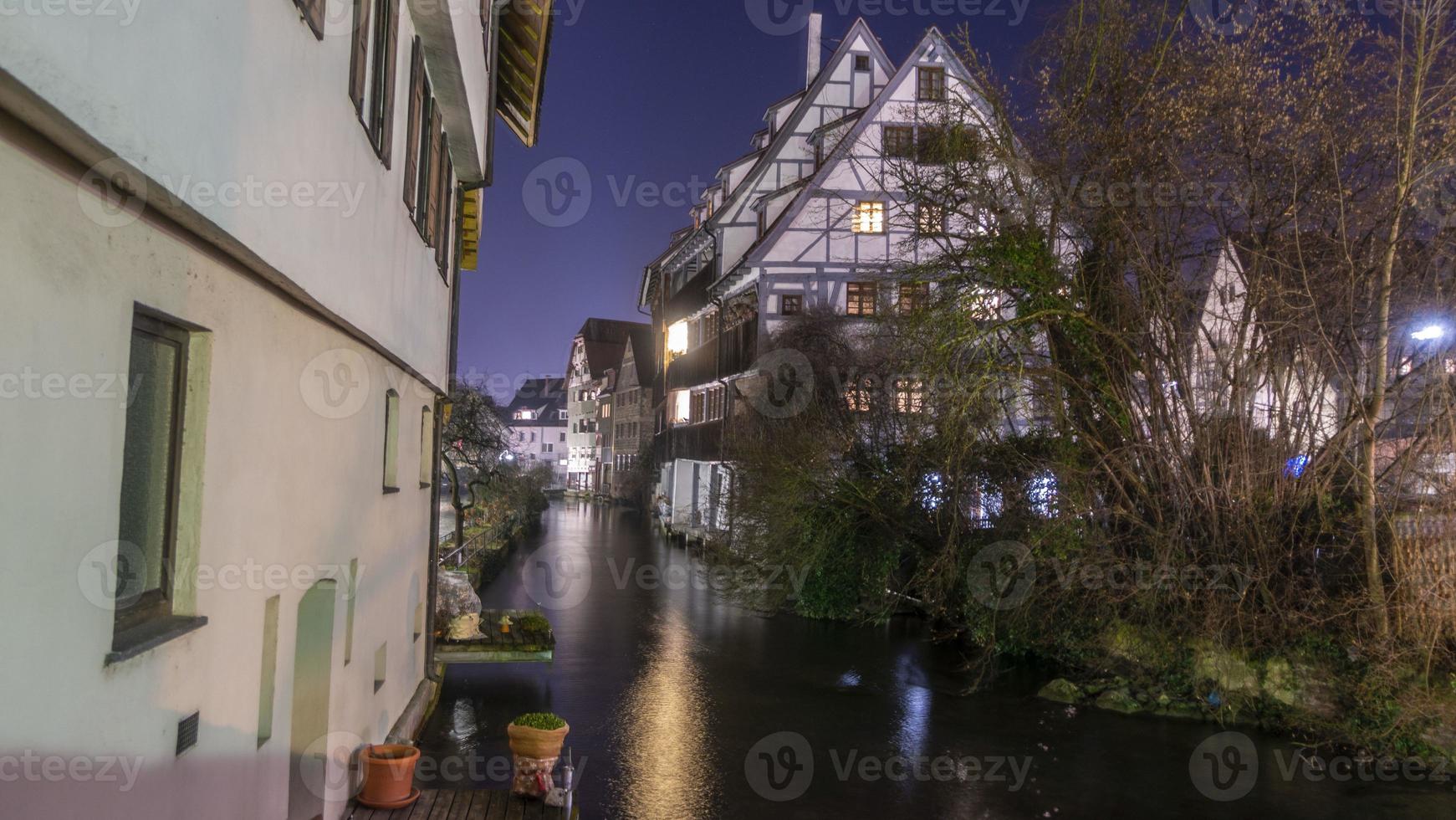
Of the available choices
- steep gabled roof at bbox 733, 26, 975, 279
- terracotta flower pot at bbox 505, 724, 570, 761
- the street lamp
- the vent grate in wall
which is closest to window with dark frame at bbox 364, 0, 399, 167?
the vent grate in wall

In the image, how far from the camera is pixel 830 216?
3050 centimetres

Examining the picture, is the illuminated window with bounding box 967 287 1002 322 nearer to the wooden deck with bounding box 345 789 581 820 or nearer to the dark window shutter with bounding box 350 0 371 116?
the wooden deck with bounding box 345 789 581 820

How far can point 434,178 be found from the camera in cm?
1131

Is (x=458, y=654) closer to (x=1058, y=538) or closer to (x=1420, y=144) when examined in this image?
(x=1058, y=538)

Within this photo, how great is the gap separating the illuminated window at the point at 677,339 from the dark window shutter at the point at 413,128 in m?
32.3

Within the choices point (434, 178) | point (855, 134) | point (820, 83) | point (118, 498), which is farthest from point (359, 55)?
point (820, 83)

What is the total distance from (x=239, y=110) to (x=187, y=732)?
84.8 inches

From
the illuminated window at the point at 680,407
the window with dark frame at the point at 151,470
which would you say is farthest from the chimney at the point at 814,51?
the window with dark frame at the point at 151,470

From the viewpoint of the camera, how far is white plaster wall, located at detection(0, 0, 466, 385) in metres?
2.61

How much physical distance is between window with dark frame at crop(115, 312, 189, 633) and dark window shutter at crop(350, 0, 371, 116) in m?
2.81

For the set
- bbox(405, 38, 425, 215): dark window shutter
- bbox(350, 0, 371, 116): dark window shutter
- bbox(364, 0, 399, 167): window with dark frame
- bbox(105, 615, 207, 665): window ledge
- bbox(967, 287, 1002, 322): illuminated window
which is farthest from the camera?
bbox(967, 287, 1002, 322): illuminated window

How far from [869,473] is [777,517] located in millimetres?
1816

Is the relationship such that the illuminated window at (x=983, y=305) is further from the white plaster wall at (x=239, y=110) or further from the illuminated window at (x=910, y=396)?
the white plaster wall at (x=239, y=110)

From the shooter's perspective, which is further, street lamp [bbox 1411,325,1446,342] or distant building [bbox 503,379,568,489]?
distant building [bbox 503,379,568,489]
